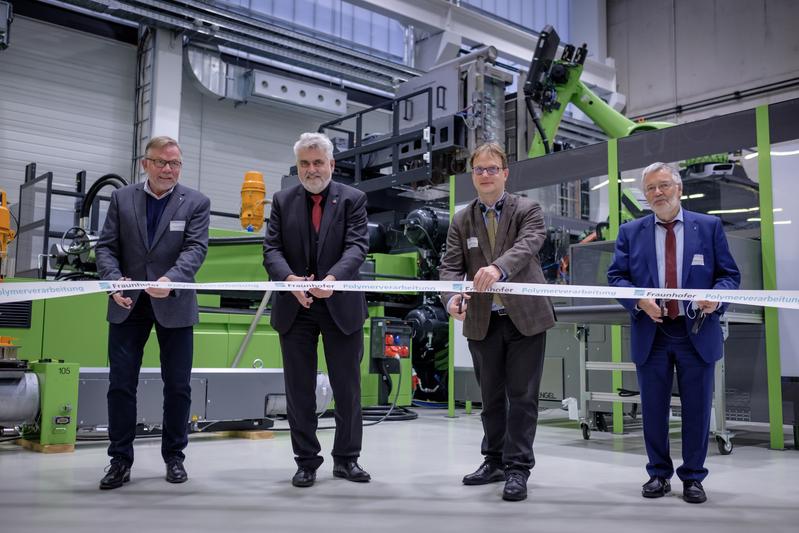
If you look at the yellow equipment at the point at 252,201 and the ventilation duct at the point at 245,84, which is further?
the ventilation duct at the point at 245,84

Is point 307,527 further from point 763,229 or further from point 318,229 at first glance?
point 763,229

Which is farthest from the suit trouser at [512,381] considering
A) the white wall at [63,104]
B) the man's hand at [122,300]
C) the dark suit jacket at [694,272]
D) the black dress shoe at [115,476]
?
the white wall at [63,104]

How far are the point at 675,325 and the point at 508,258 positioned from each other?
73 centimetres

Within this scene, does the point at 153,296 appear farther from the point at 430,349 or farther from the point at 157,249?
the point at 430,349

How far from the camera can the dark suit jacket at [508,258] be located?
3010 mm

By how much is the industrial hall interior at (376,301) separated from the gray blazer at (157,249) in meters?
0.01

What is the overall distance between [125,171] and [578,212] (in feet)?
23.0

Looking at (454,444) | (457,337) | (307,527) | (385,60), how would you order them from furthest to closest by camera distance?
(385,60) < (457,337) < (454,444) < (307,527)

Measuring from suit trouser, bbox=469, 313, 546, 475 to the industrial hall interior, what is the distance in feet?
0.04

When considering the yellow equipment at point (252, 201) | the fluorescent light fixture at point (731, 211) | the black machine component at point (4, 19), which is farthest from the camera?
the black machine component at point (4, 19)

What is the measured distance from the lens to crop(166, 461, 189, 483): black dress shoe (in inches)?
126

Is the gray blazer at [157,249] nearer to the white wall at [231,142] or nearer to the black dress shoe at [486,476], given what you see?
the black dress shoe at [486,476]

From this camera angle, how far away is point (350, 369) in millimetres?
3273

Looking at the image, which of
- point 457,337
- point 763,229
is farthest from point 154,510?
point 457,337
